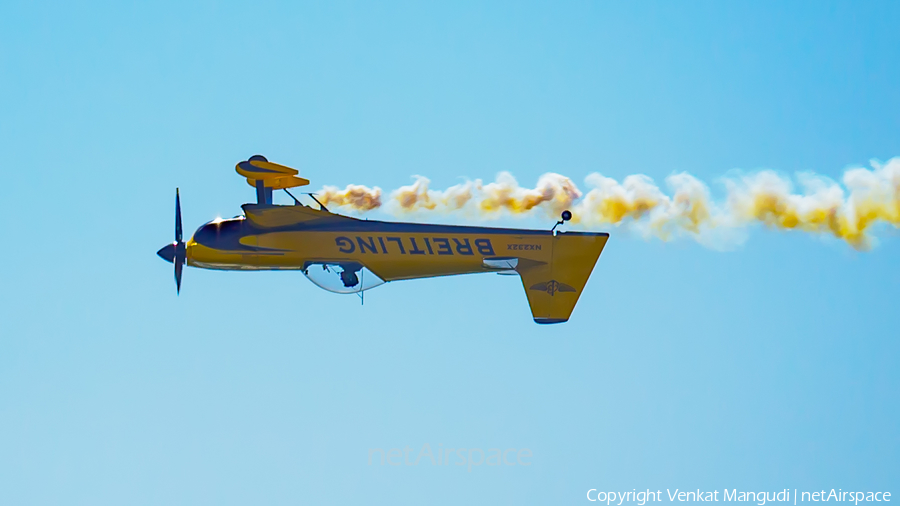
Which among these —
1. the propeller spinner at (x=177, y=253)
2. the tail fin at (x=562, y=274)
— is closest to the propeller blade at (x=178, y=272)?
the propeller spinner at (x=177, y=253)

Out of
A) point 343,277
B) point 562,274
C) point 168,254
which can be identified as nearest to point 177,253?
point 168,254

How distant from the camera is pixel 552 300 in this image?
34219 millimetres

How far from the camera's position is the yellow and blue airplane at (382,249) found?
111ft

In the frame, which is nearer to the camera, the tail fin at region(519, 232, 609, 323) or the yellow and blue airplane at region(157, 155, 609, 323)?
the yellow and blue airplane at region(157, 155, 609, 323)

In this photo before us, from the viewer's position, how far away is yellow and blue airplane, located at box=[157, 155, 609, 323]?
33.7 metres

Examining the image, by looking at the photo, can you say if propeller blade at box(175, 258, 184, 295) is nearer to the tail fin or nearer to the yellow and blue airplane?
the yellow and blue airplane

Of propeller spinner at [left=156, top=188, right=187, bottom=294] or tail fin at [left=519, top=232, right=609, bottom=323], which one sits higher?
propeller spinner at [left=156, top=188, right=187, bottom=294]

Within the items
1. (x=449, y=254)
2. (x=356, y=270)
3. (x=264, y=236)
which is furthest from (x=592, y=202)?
(x=264, y=236)

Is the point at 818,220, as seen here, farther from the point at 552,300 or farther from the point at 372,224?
the point at 372,224

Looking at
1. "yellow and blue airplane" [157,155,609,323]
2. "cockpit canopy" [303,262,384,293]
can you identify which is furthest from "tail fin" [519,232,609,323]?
"cockpit canopy" [303,262,384,293]

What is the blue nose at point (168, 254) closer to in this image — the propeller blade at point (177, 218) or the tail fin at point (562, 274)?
the propeller blade at point (177, 218)

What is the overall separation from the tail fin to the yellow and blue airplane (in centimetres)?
3

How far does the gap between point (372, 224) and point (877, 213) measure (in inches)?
522

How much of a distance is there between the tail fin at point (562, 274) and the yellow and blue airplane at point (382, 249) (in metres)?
0.03
